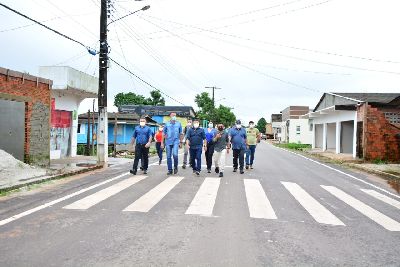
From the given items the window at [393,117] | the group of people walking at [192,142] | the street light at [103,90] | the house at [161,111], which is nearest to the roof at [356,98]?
the window at [393,117]

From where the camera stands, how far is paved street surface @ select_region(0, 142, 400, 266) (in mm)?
5207

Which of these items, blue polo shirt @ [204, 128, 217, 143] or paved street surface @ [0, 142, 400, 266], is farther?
blue polo shirt @ [204, 128, 217, 143]

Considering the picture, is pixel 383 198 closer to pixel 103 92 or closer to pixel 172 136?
pixel 172 136

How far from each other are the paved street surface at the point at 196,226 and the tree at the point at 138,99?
8160 cm

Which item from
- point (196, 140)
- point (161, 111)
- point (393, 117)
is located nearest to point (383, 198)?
point (196, 140)

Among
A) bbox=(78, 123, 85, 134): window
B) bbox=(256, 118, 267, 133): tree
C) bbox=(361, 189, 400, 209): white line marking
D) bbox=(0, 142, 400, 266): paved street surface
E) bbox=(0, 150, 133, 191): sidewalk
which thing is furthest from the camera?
bbox=(256, 118, 267, 133): tree

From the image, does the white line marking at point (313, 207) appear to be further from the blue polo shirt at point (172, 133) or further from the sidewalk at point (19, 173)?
the sidewalk at point (19, 173)

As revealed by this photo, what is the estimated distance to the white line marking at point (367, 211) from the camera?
24.8 ft

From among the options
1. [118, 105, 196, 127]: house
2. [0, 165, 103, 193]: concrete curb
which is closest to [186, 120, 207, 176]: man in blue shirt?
[0, 165, 103, 193]: concrete curb

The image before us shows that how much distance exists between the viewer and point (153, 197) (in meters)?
9.34

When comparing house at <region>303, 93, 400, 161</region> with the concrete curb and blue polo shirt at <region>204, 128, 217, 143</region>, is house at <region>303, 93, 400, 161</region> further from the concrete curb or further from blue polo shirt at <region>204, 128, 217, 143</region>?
the concrete curb

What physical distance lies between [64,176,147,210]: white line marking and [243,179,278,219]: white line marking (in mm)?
3073

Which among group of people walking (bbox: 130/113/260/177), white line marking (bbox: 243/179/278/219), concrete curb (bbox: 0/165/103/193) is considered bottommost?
white line marking (bbox: 243/179/278/219)

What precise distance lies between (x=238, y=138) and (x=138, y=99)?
271 feet
